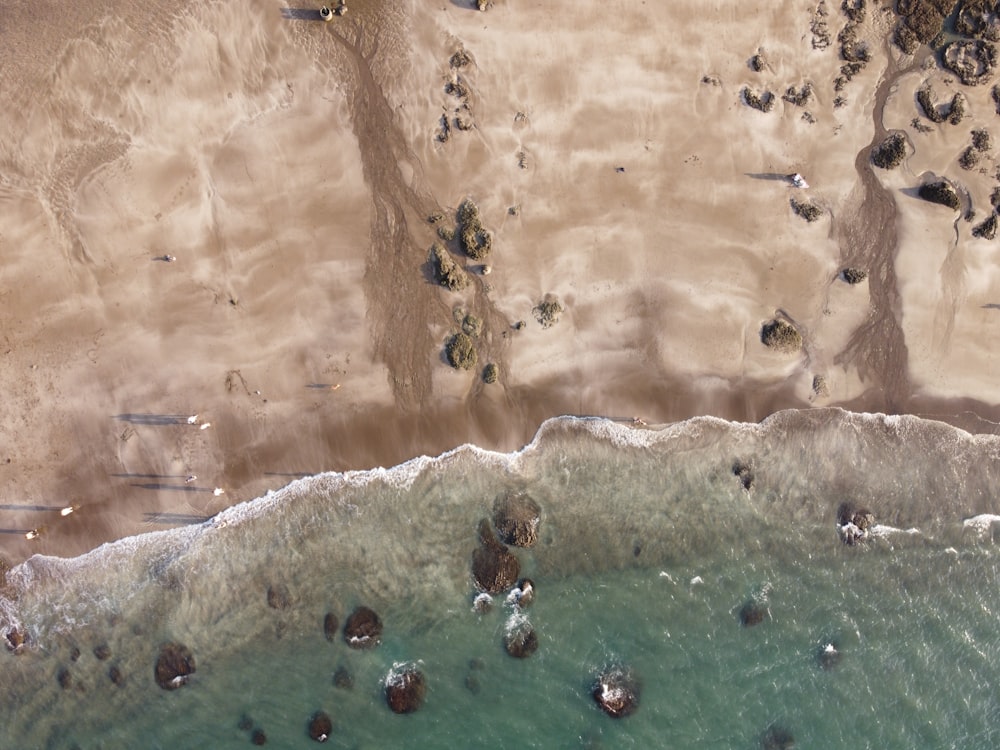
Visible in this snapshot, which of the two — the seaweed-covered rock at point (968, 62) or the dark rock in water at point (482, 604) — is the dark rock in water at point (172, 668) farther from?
the seaweed-covered rock at point (968, 62)

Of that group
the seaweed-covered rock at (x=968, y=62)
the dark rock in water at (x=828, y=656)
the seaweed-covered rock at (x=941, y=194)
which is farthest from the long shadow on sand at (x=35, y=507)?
the seaweed-covered rock at (x=968, y=62)

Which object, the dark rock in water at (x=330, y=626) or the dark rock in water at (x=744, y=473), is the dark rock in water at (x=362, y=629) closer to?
the dark rock in water at (x=330, y=626)

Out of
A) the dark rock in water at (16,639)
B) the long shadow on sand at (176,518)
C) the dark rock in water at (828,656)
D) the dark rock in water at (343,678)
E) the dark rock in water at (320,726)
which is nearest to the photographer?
the dark rock in water at (16,639)

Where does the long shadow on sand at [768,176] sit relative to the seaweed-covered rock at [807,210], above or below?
above

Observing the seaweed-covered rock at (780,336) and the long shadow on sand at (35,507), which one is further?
the seaweed-covered rock at (780,336)

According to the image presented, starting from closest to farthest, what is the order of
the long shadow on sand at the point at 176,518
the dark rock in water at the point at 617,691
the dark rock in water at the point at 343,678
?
the dark rock in water at the point at 343,678 → the long shadow on sand at the point at 176,518 → the dark rock in water at the point at 617,691

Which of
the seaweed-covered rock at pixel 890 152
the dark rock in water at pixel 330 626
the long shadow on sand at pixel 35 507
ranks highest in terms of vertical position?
the seaweed-covered rock at pixel 890 152
